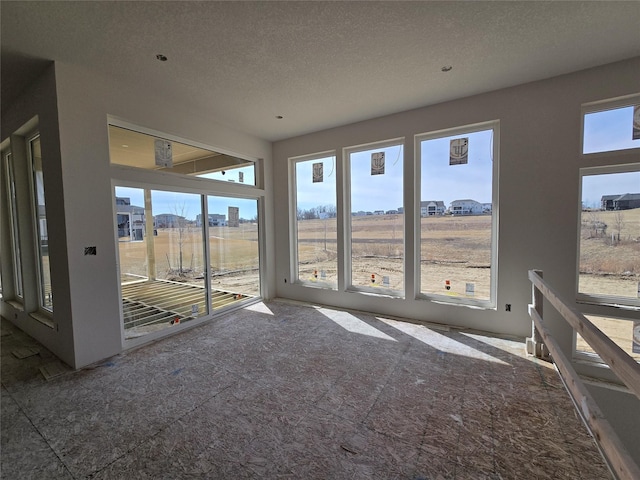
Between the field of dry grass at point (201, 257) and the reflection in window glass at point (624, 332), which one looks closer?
the reflection in window glass at point (624, 332)

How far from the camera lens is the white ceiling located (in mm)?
2055

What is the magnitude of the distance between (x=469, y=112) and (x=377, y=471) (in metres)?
4.05

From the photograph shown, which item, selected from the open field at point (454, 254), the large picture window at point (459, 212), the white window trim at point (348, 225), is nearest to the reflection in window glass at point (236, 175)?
the open field at point (454, 254)

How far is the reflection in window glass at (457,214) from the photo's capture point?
366cm

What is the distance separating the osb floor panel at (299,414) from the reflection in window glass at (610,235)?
123 centimetres

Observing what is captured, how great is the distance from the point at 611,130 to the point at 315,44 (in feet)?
11.1

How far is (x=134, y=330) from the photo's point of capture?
3381mm

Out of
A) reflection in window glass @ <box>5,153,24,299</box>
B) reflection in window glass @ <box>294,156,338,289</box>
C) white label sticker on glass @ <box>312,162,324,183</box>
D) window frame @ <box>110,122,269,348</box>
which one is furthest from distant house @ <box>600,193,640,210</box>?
reflection in window glass @ <box>5,153,24,299</box>

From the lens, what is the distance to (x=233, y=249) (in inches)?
188

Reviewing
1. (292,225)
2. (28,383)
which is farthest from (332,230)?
(28,383)

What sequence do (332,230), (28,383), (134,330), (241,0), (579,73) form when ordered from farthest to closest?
(332,230) < (134,330) < (579,73) < (28,383) < (241,0)

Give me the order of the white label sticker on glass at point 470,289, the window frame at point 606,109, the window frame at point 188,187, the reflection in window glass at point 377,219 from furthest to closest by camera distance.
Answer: the reflection in window glass at point 377,219
the white label sticker on glass at point 470,289
the window frame at point 188,187
the window frame at point 606,109

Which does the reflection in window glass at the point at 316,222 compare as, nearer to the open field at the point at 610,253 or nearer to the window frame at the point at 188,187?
the window frame at the point at 188,187

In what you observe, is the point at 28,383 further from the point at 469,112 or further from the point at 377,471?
the point at 469,112
